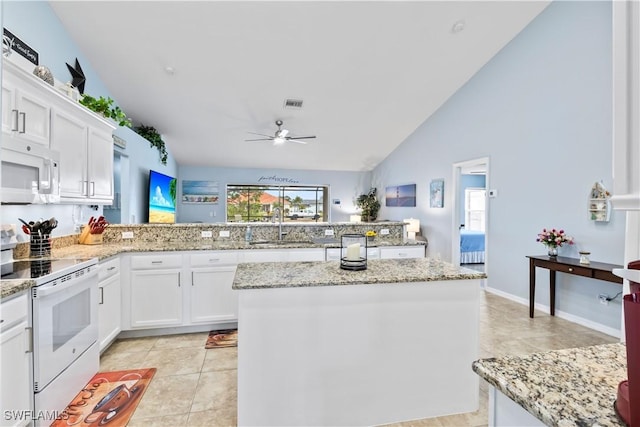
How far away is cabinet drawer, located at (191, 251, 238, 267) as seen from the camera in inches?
122

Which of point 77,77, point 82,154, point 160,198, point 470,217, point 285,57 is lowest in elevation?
point 470,217

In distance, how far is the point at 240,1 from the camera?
3.28m

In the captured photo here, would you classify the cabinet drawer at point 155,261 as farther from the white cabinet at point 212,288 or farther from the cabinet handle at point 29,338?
the cabinet handle at point 29,338

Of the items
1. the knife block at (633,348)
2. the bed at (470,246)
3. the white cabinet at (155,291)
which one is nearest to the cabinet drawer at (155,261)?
the white cabinet at (155,291)

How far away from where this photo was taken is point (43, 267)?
1.99m

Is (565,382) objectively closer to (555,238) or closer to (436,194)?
(555,238)

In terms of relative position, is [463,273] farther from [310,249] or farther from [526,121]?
[526,121]

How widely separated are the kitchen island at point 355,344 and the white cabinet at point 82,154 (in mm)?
1759

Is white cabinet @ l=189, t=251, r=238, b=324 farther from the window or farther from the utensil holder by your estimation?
the window

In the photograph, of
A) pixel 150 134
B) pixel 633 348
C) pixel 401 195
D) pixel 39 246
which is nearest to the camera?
pixel 633 348

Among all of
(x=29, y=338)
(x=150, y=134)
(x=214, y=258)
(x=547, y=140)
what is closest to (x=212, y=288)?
(x=214, y=258)

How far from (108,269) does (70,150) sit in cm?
103

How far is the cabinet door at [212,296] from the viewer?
3.11 meters

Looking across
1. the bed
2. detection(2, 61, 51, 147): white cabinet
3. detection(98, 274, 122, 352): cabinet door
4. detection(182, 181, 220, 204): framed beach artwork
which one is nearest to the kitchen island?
detection(98, 274, 122, 352): cabinet door
